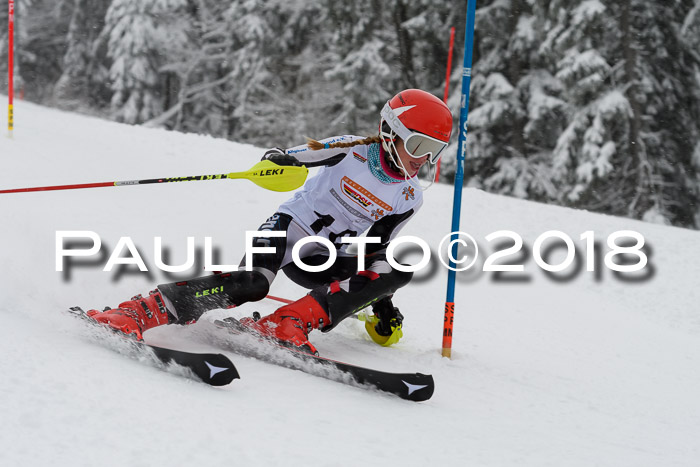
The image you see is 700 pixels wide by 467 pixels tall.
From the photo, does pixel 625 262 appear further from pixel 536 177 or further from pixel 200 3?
pixel 200 3

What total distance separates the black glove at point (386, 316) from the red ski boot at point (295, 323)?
57 cm

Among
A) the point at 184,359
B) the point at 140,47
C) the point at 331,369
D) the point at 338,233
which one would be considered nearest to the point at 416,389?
the point at 331,369

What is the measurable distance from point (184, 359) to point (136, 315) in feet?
2.19

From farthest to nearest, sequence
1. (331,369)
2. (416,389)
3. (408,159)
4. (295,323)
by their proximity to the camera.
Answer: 1. (408,159)
2. (295,323)
3. (331,369)
4. (416,389)

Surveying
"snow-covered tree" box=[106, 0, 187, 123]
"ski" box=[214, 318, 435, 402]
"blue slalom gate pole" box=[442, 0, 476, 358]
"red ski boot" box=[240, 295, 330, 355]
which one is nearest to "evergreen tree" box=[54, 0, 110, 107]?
"snow-covered tree" box=[106, 0, 187, 123]

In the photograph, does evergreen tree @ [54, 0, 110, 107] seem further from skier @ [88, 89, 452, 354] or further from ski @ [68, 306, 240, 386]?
ski @ [68, 306, 240, 386]

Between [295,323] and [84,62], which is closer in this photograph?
[295,323]

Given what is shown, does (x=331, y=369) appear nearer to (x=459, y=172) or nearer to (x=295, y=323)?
(x=295, y=323)

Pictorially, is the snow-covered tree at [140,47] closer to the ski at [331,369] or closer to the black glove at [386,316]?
the black glove at [386,316]

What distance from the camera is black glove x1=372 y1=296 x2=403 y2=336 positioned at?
3.81m

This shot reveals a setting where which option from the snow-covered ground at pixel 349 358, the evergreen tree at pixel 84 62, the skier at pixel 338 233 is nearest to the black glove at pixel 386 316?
the skier at pixel 338 233

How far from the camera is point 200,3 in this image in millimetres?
22438

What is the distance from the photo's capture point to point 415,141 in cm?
336

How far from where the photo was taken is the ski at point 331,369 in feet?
8.93
